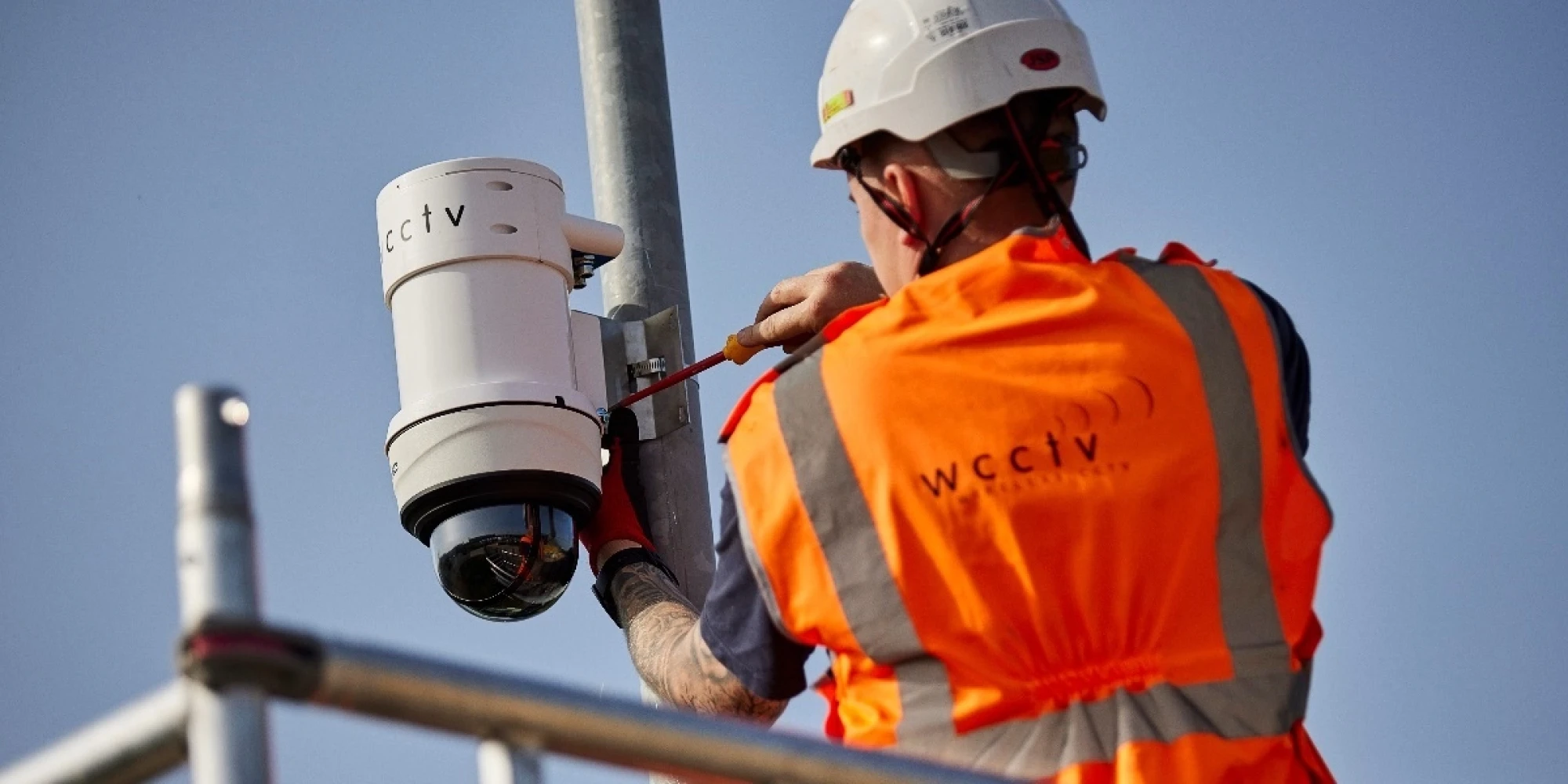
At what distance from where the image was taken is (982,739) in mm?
2646

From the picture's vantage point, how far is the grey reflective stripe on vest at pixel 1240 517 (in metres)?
2.69

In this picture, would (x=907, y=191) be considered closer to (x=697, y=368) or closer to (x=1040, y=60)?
(x=1040, y=60)

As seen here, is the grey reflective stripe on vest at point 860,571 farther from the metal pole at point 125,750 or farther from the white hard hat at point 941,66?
the metal pole at point 125,750

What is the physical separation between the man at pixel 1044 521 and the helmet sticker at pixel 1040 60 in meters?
0.32

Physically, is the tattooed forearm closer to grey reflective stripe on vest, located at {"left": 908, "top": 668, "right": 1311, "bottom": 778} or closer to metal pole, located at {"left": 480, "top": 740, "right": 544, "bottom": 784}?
grey reflective stripe on vest, located at {"left": 908, "top": 668, "right": 1311, "bottom": 778}

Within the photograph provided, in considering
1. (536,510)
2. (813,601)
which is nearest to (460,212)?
(536,510)

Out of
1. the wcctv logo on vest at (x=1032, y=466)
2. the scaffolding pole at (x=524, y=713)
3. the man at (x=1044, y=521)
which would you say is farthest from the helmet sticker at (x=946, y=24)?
the scaffolding pole at (x=524, y=713)

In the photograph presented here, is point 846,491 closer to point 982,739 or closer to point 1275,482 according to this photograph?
point 982,739

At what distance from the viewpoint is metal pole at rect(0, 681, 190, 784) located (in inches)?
61.3

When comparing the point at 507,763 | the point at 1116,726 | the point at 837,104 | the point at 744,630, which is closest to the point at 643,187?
the point at 837,104

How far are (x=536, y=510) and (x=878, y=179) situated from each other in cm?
96

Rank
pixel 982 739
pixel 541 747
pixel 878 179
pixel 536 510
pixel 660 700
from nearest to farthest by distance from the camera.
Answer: pixel 541 747 → pixel 982 739 → pixel 878 179 → pixel 660 700 → pixel 536 510

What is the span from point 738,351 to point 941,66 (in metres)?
0.97

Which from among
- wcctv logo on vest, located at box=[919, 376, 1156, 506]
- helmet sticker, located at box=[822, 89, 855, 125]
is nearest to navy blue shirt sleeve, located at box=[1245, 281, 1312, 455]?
wcctv logo on vest, located at box=[919, 376, 1156, 506]
